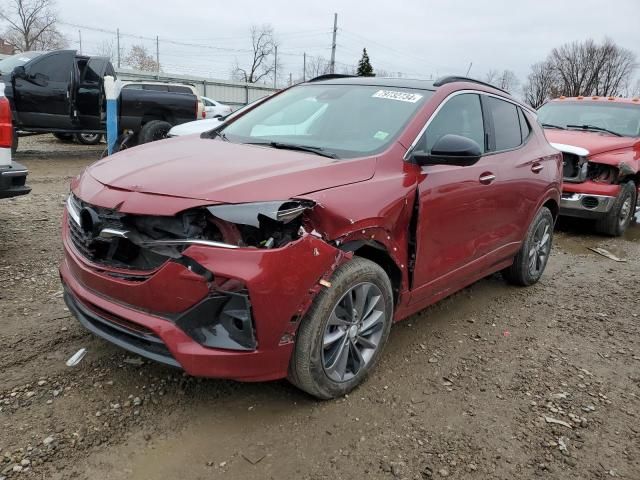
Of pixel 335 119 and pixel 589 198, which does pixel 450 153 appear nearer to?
pixel 335 119

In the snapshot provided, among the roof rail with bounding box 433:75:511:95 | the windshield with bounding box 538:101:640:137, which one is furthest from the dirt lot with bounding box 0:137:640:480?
the windshield with bounding box 538:101:640:137

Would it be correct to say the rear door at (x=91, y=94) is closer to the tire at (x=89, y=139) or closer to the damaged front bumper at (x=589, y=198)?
the tire at (x=89, y=139)

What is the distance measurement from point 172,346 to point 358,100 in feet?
6.83

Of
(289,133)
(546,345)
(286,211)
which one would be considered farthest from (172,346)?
(546,345)

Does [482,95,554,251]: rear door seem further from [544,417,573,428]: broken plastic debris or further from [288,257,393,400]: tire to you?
[544,417,573,428]: broken plastic debris

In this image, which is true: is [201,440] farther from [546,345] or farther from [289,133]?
[546,345]

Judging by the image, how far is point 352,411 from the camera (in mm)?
2779

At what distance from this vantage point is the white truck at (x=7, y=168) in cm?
434

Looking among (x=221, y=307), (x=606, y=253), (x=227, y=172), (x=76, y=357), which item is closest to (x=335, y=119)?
(x=227, y=172)

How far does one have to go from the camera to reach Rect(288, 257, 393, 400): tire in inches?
99.4

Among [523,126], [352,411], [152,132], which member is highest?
[523,126]

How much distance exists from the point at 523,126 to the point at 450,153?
191 centimetres

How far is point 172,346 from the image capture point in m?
2.29

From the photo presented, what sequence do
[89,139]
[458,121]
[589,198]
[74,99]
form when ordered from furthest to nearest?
[89,139], [74,99], [589,198], [458,121]
